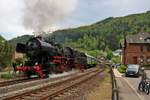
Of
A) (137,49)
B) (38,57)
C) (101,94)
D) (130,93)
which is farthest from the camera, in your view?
A: (137,49)

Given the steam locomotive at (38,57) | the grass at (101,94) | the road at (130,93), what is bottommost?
the road at (130,93)

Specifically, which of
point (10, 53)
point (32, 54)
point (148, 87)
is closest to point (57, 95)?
point (148, 87)

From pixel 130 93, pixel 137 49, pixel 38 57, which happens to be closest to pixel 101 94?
pixel 130 93

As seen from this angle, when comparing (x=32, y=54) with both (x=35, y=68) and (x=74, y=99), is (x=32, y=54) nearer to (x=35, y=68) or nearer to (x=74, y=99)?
(x=35, y=68)

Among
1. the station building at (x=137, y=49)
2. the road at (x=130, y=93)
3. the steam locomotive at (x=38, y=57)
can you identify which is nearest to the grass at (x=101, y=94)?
the road at (x=130, y=93)

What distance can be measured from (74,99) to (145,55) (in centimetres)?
8603

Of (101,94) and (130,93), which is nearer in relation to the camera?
(101,94)

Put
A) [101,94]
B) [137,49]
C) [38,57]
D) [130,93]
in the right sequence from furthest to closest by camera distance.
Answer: [137,49], [38,57], [130,93], [101,94]

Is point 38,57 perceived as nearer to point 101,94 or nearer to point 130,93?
point 130,93

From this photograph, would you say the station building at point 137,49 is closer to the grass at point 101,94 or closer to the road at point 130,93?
the road at point 130,93

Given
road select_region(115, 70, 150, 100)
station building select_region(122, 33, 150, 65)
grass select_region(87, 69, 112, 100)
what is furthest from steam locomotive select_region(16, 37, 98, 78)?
station building select_region(122, 33, 150, 65)

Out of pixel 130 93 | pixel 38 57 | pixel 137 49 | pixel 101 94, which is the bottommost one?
pixel 130 93

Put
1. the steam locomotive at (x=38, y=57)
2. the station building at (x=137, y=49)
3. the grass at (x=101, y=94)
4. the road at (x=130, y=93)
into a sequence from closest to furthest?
the grass at (x=101, y=94) → the road at (x=130, y=93) → the steam locomotive at (x=38, y=57) → the station building at (x=137, y=49)

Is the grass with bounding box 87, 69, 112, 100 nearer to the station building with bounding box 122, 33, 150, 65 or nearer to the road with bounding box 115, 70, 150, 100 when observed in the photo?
the road with bounding box 115, 70, 150, 100
